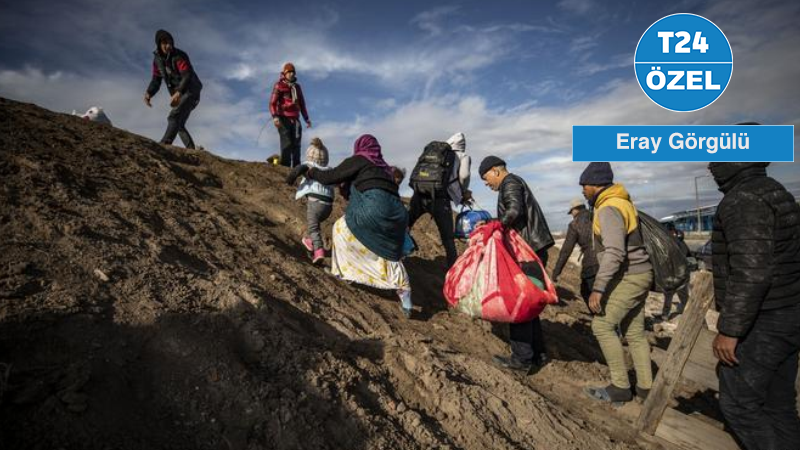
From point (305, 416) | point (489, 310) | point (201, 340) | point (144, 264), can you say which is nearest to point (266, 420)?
point (305, 416)

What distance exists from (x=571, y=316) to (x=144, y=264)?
248 inches

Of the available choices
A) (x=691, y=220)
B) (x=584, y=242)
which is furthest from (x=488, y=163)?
(x=691, y=220)

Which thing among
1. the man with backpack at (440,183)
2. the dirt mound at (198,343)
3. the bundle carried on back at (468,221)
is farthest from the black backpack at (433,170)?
the dirt mound at (198,343)

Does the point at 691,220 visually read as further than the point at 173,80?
Yes

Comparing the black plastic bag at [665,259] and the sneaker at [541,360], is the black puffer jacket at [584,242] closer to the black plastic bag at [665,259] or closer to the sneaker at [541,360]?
the black plastic bag at [665,259]

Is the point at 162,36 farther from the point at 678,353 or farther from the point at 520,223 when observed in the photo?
the point at 678,353

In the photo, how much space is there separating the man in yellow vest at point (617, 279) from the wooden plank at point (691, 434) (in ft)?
1.19

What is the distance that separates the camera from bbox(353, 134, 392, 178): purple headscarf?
13.9ft

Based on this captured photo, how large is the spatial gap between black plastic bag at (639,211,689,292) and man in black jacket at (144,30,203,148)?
708 centimetres

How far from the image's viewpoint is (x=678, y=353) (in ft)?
9.29

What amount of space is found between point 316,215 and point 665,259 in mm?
3633

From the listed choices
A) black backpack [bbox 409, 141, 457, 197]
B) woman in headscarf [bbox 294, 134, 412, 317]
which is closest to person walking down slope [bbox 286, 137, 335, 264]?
woman in headscarf [bbox 294, 134, 412, 317]

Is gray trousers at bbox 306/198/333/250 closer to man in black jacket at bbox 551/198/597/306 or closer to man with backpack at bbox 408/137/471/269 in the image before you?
man with backpack at bbox 408/137/471/269

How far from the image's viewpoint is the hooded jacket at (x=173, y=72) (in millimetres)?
6355
